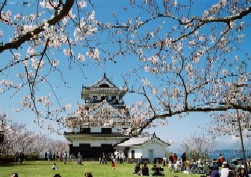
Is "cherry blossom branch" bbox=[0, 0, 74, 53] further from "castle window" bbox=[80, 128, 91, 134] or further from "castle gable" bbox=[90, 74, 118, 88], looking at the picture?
"castle gable" bbox=[90, 74, 118, 88]

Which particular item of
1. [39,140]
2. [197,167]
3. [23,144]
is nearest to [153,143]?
[197,167]

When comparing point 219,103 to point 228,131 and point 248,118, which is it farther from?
point 228,131

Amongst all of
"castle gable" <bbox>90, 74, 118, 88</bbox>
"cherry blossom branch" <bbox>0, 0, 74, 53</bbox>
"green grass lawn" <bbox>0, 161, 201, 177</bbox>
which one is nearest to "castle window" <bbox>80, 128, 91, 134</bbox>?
"castle gable" <bbox>90, 74, 118, 88</bbox>

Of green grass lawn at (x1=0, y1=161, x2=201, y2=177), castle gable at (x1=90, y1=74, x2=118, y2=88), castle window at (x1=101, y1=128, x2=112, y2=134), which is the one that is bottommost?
green grass lawn at (x1=0, y1=161, x2=201, y2=177)

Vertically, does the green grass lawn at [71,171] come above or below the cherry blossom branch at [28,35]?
below

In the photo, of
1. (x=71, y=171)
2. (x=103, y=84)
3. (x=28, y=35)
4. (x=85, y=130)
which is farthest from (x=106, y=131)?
(x=28, y=35)

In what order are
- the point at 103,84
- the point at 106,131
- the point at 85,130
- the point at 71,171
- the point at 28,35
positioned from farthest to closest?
the point at 103,84, the point at 106,131, the point at 85,130, the point at 71,171, the point at 28,35

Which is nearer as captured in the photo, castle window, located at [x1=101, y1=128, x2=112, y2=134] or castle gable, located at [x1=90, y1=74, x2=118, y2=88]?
castle window, located at [x1=101, y1=128, x2=112, y2=134]

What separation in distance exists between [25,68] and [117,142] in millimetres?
44384

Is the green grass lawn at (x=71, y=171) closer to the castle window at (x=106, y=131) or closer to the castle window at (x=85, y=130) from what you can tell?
the castle window at (x=85, y=130)

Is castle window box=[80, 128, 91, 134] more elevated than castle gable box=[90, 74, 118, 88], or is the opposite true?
castle gable box=[90, 74, 118, 88]

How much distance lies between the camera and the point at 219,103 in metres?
9.20

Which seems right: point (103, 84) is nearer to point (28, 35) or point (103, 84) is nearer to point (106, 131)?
point (106, 131)

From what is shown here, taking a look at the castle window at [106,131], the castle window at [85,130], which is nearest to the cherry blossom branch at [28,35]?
the castle window at [85,130]
